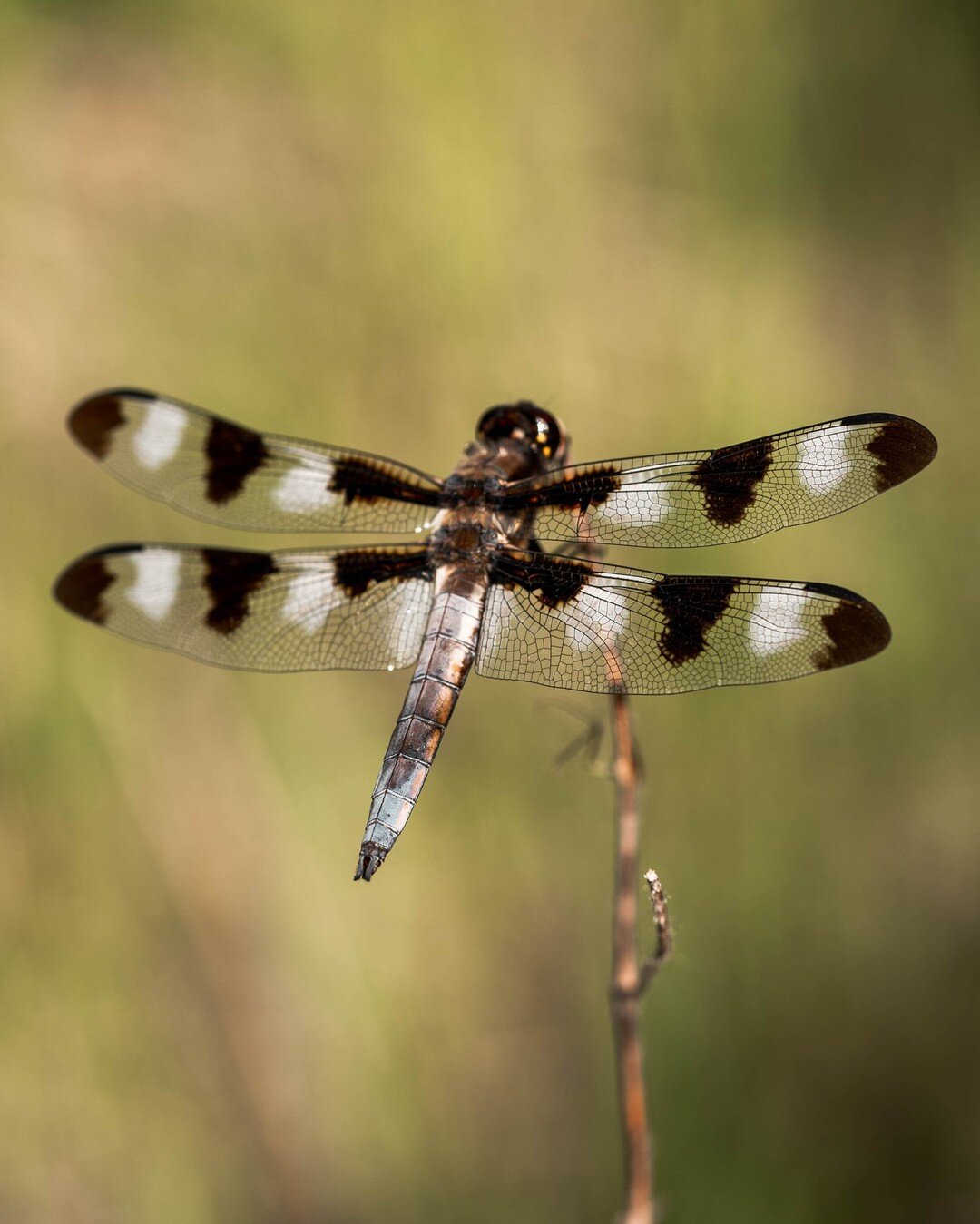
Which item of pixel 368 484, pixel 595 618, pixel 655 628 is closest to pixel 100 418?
pixel 368 484

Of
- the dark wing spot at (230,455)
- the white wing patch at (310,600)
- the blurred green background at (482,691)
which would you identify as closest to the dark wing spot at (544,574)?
the blurred green background at (482,691)

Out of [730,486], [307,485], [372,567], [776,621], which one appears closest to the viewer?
[776,621]

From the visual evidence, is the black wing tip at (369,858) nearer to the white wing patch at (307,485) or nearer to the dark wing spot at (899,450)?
the white wing patch at (307,485)

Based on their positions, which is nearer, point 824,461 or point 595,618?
point 824,461

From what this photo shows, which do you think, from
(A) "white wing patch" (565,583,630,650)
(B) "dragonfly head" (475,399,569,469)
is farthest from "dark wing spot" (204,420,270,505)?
(A) "white wing patch" (565,583,630,650)

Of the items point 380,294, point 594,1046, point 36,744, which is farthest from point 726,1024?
point 380,294

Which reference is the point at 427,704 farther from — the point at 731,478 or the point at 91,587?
the point at 91,587
